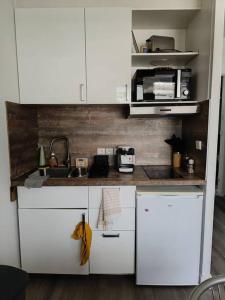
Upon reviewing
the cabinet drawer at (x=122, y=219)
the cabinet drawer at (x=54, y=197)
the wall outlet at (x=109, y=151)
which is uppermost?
the wall outlet at (x=109, y=151)

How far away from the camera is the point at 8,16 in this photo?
5.28ft

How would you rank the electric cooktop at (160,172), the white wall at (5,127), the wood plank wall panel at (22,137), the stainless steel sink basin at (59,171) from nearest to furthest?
the white wall at (5,127) < the wood plank wall panel at (22,137) < the electric cooktop at (160,172) < the stainless steel sink basin at (59,171)

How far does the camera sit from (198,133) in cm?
176

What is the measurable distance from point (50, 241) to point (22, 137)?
92 cm

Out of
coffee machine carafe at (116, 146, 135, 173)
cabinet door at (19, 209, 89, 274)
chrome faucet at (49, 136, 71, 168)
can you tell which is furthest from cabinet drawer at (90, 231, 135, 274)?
chrome faucet at (49, 136, 71, 168)

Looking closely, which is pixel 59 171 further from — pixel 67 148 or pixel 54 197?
pixel 54 197

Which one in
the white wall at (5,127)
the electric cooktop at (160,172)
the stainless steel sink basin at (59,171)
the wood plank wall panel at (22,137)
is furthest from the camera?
the stainless steel sink basin at (59,171)

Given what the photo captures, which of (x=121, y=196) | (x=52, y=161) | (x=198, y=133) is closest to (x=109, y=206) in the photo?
(x=121, y=196)

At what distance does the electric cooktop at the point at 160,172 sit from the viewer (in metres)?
1.81

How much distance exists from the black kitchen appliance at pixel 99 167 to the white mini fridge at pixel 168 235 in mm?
398

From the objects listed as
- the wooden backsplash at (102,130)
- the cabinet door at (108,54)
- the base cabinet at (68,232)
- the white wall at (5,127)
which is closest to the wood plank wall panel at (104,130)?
the wooden backsplash at (102,130)

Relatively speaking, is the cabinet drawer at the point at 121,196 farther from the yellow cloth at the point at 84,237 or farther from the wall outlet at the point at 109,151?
the wall outlet at the point at 109,151

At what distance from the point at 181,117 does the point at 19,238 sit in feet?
6.29

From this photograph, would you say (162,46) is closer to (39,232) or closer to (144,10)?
(144,10)
